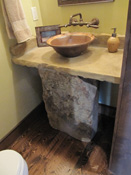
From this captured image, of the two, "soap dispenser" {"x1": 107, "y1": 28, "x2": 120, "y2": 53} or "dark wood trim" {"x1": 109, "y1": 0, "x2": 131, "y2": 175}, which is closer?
"dark wood trim" {"x1": 109, "y1": 0, "x2": 131, "y2": 175}

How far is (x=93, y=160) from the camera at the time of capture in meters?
1.37

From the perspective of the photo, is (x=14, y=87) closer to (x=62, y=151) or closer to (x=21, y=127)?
(x=21, y=127)

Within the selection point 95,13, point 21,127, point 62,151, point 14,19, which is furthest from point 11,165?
point 95,13

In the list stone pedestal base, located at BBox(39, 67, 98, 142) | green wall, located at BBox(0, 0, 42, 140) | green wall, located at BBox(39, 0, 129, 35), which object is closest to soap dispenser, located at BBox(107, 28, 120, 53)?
green wall, located at BBox(39, 0, 129, 35)

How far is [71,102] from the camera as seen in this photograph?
1.35 meters

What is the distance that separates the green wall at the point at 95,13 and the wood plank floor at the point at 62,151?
41.0 inches

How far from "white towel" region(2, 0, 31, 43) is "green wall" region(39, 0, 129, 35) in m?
0.43

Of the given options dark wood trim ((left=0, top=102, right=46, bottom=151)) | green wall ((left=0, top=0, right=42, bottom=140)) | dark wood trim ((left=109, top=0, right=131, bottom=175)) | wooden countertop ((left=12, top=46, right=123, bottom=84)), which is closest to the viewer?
dark wood trim ((left=109, top=0, right=131, bottom=175))

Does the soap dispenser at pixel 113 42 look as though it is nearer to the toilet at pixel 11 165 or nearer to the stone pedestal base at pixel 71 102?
the stone pedestal base at pixel 71 102

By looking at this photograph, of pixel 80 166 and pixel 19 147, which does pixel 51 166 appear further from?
pixel 19 147

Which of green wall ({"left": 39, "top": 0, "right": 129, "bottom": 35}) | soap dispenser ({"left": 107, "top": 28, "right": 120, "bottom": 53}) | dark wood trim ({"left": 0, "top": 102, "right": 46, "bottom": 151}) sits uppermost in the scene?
green wall ({"left": 39, "top": 0, "right": 129, "bottom": 35})

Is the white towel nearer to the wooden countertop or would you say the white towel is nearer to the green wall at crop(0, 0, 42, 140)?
the green wall at crop(0, 0, 42, 140)

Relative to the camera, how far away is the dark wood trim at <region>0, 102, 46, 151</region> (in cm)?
152

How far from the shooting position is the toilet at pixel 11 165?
87 centimetres
